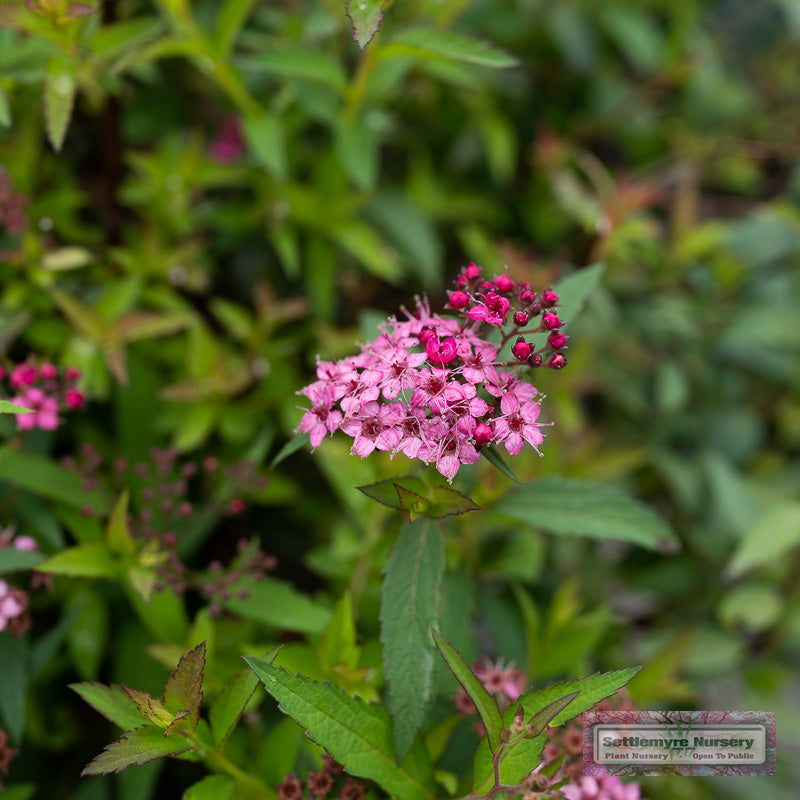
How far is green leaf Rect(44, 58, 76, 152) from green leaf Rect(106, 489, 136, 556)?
66cm

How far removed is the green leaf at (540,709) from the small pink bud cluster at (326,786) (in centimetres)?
19

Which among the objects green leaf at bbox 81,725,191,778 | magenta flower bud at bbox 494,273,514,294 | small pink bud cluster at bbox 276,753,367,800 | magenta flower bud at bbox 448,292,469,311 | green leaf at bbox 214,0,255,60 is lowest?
small pink bud cluster at bbox 276,753,367,800

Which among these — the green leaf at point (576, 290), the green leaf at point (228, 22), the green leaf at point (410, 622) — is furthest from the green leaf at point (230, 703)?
the green leaf at point (228, 22)

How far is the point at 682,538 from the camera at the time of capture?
86.0 inches

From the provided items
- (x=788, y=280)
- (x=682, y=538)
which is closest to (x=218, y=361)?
(x=682, y=538)

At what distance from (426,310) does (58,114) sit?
31.4 inches

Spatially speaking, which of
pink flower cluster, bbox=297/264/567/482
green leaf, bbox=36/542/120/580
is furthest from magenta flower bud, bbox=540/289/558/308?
green leaf, bbox=36/542/120/580

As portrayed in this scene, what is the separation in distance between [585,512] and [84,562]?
88cm

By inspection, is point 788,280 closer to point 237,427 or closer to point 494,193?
point 494,193

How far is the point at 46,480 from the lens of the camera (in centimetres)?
142

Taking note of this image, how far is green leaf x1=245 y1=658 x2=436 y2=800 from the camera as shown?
1.00 meters

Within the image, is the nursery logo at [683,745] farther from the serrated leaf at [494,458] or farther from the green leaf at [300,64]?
the green leaf at [300,64]

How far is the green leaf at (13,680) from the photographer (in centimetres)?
125

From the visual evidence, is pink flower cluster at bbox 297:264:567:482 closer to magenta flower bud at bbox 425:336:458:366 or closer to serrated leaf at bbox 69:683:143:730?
magenta flower bud at bbox 425:336:458:366
